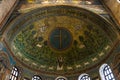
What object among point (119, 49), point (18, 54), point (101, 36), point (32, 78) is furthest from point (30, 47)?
point (119, 49)

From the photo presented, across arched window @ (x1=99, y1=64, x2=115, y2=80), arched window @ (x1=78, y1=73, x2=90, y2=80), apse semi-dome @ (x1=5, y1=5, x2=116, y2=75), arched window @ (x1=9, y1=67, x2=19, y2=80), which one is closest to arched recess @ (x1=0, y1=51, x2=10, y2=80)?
arched window @ (x1=9, y1=67, x2=19, y2=80)

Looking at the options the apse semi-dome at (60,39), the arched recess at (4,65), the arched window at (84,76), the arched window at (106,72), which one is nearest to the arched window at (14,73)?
the apse semi-dome at (60,39)

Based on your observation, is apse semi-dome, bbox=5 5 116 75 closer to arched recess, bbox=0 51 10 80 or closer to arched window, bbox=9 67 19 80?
arched window, bbox=9 67 19 80

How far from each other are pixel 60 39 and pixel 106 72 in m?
4.87

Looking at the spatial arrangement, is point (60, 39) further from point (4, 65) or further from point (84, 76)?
point (4, 65)

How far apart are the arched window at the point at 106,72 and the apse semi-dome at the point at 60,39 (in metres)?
0.57

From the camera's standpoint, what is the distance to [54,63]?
18.9 m

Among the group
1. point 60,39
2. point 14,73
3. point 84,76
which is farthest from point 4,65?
point 84,76

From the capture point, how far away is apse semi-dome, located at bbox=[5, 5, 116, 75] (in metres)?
17.1

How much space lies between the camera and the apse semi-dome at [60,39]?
17078 millimetres

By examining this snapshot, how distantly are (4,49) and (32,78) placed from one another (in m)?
3.47

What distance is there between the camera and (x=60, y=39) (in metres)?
18.9

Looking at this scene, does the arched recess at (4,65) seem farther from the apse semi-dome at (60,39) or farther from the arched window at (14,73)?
the apse semi-dome at (60,39)

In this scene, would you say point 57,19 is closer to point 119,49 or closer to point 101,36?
point 101,36
